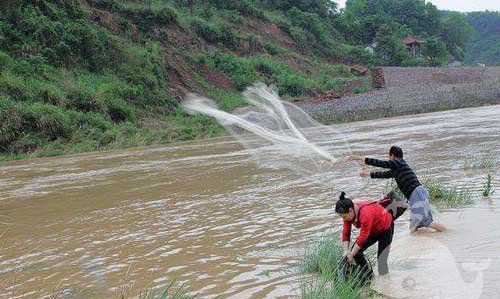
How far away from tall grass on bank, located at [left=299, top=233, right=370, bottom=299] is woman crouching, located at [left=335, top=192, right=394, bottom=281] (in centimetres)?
16

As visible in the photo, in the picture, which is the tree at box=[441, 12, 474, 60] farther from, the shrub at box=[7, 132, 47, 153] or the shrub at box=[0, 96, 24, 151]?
the shrub at box=[0, 96, 24, 151]

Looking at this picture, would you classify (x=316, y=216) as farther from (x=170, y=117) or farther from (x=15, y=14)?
(x=15, y=14)

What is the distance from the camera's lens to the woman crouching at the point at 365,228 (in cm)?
538

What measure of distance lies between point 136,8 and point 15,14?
12119 millimetres

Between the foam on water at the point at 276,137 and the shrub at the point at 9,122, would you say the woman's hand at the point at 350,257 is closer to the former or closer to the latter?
the foam on water at the point at 276,137

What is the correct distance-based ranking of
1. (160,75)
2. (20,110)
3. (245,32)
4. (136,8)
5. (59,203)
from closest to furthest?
(59,203), (20,110), (160,75), (136,8), (245,32)

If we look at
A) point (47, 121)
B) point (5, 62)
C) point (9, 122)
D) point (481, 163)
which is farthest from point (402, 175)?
point (5, 62)

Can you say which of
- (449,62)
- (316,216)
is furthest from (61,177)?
(449,62)

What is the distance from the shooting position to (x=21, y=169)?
68.2 ft

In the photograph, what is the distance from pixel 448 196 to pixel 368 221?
4.25 m

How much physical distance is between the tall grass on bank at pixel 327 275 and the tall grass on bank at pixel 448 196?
3.14m

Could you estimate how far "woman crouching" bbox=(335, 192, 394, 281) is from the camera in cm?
538

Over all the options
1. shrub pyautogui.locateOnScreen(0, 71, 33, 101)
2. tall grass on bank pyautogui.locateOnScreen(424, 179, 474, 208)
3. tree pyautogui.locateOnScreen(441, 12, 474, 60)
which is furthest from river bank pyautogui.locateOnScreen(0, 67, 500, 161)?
tree pyautogui.locateOnScreen(441, 12, 474, 60)

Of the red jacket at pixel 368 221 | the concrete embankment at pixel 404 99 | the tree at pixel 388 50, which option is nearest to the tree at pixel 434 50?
the tree at pixel 388 50
